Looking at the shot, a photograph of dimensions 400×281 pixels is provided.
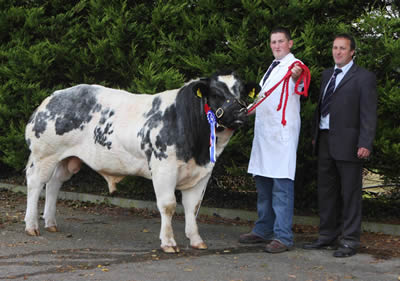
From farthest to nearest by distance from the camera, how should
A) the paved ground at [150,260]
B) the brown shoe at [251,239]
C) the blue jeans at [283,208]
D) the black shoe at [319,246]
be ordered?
the brown shoe at [251,239], the black shoe at [319,246], the blue jeans at [283,208], the paved ground at [150,260]

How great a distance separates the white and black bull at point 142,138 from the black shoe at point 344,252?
4.60 feet

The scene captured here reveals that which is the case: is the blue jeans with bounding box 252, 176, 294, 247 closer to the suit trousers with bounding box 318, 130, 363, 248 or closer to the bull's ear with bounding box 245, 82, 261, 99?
the suit trousers with bounding box 318, 130, 363, 248

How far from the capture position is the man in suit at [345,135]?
5.68 m

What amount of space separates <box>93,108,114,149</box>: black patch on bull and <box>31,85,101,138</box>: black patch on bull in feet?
0.48

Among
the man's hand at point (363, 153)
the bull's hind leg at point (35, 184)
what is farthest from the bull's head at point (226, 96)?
the bull's hind leg at point (35, 184)

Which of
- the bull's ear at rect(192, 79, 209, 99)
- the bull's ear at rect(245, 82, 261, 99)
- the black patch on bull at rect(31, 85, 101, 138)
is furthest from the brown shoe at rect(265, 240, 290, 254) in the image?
the black patch on bull at rect(31, 85, 101, 138)

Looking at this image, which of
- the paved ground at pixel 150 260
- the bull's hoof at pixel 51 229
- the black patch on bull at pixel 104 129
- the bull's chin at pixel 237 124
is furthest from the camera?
the bull's hoof at pixel 51 229

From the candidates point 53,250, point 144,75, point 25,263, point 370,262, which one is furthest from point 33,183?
point 370,262

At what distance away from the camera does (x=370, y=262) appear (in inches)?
219

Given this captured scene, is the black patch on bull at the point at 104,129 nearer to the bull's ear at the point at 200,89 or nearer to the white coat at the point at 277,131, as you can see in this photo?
the bull's ear at the point at 200,89

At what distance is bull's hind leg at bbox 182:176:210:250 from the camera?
6.06 m

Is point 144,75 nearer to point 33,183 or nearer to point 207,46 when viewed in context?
point 207,46

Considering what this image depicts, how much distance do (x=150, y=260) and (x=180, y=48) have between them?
345 cm

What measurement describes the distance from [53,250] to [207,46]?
364 cm
